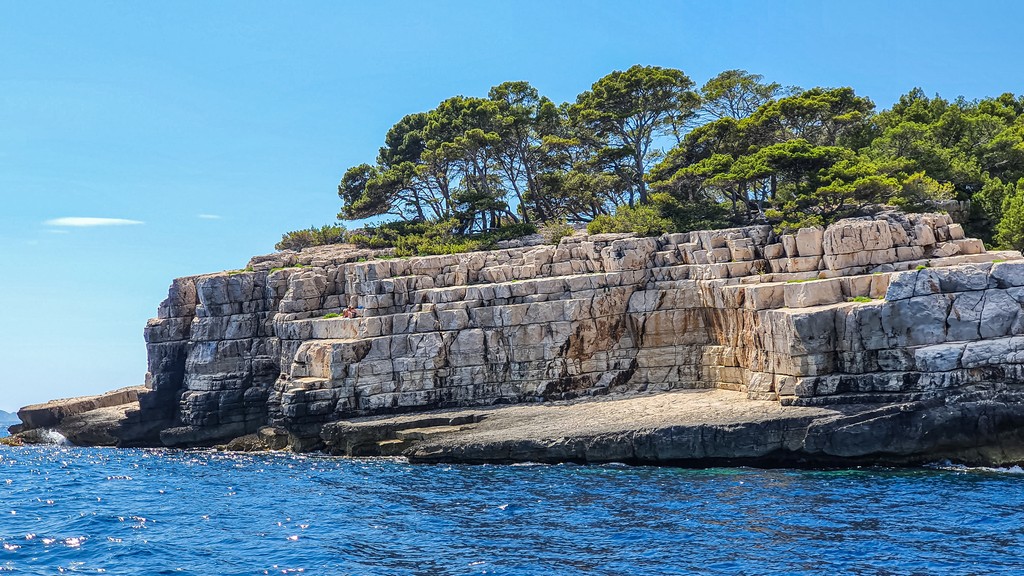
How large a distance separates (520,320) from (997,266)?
19.9 m

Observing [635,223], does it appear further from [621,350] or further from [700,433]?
[700,433]

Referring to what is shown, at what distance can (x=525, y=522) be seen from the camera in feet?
77.5

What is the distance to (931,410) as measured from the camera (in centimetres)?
2936

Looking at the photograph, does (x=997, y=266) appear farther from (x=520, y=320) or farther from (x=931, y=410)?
(x=520, y=320)

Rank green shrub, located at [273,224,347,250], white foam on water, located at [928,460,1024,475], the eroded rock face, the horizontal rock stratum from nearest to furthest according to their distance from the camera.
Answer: white foam on water, located at [928,460,1024,475]
the horizontal rock stratum
the eroded rock face
green shrub, located at [273,224,347,250]

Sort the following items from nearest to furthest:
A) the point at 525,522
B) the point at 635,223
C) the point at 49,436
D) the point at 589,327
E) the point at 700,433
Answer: the point at 525,522, the point at 700,433, the point at 589,327, the point at 635,223, the point at 49,436

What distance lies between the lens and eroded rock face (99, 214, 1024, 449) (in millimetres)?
30828

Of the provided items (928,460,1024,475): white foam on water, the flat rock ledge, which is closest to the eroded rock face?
the flat rock ledge

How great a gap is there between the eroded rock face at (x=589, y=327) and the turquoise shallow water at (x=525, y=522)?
4601 mm

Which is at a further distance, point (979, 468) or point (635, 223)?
point (635, 223)

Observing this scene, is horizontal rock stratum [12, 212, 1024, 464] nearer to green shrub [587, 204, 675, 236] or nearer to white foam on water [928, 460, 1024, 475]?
white foam on water [928, 460, 1024, 475]

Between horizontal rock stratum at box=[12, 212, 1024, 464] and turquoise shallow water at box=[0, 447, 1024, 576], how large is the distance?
1.78 metres

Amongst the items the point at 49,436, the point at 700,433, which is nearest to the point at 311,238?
the point at 49,436

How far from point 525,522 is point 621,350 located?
704 inches
